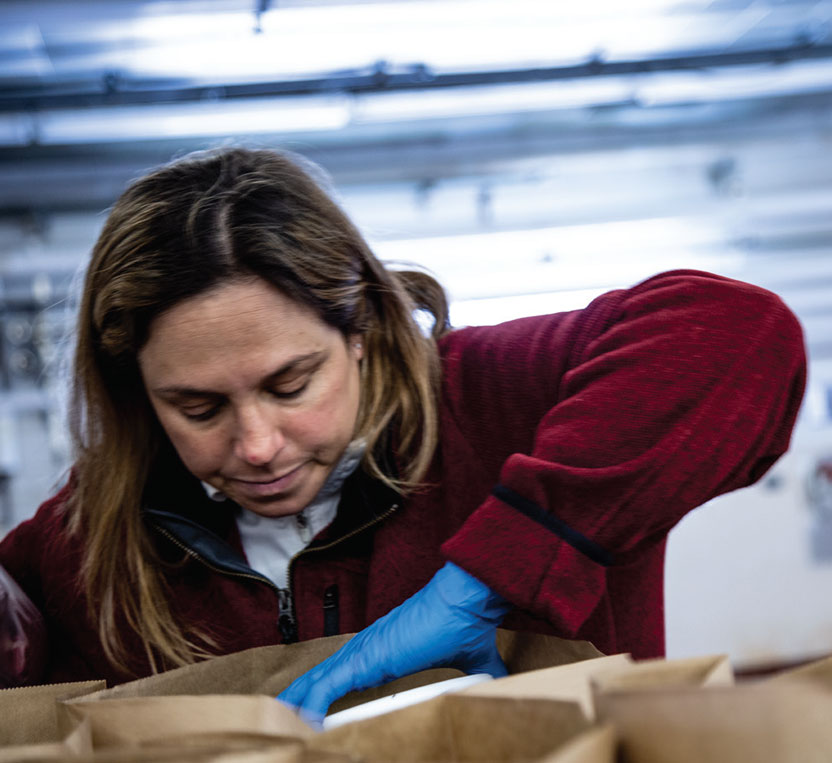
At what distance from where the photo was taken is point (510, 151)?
→ 11.5ft

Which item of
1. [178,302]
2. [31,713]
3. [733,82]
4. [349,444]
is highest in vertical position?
[733,82]

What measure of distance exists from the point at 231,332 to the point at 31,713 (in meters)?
0.50

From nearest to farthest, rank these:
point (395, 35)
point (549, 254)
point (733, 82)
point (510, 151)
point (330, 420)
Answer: point (330, 420) < point (395, 35) < point (733, 82) < point (510, 151) < point (549, 254)

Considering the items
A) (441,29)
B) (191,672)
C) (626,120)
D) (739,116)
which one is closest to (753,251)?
(739,116)

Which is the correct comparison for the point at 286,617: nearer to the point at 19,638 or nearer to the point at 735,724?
the point at 19,638

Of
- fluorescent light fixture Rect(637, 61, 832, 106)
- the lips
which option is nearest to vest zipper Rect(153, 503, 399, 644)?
the lips

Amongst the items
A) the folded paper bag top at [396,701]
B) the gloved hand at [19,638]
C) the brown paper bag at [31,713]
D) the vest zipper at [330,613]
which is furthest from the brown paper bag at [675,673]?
the gloved hand at [19,638]

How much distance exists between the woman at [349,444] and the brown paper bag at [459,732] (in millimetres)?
302

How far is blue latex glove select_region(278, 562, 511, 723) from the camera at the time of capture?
90 centimetres

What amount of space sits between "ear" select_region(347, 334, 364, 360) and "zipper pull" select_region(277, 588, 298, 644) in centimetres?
37

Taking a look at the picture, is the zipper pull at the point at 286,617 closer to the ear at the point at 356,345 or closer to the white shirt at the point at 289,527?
the white shirt at the point at 289,527

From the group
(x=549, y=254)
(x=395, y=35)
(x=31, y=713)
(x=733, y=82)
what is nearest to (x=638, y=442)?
(x=31, y=713)

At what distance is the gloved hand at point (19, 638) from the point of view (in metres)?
1.07

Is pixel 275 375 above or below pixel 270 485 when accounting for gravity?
above
